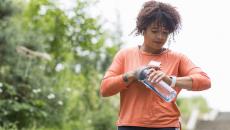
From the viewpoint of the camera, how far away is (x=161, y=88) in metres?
3.13

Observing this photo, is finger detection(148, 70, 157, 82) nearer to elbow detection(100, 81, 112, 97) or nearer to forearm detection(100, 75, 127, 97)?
forearm detection(100, 75, 127, 97)

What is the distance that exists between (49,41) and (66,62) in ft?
1.88

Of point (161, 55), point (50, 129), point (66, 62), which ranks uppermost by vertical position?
point (161, 55)

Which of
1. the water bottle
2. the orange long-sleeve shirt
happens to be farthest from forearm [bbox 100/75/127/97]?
the water bottle

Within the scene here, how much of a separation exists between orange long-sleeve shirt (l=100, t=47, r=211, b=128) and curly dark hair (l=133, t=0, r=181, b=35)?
0.52ft

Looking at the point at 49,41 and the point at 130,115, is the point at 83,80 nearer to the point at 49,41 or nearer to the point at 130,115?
the point at 49,41

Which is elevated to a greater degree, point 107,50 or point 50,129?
point 107,50

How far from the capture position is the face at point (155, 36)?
128 inches

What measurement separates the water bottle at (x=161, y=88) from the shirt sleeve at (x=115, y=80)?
0.48 feet

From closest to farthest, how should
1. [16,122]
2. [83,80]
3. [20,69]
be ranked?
[16,122] < [20,69] < [83,80]

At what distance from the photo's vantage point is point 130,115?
3.23 metres

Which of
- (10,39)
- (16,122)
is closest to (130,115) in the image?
(16,122)

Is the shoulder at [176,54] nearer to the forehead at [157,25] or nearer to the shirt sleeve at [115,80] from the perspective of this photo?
the forehead at [157,25]

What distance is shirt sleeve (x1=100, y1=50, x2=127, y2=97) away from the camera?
322 centimetres
